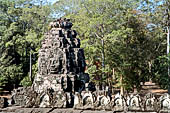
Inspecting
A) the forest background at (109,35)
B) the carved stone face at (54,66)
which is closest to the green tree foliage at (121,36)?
the forest background at (109,35)

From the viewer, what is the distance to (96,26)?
19.1m

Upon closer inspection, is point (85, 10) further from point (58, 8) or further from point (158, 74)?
point (158, 74)

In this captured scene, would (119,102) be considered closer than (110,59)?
Yes

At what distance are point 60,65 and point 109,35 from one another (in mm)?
7462

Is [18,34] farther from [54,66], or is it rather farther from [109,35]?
[54,66]

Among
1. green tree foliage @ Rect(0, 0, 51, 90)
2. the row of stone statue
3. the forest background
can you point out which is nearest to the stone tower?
the row of stone statue

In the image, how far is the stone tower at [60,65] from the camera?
1094cm

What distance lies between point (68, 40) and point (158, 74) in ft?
39.1

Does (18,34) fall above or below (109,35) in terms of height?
above

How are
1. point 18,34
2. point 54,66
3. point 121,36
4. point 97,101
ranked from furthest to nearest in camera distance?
point 18,34 < point 121,36 < point 54,66 < point 97,101

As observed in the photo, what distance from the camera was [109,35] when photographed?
17.7 metres

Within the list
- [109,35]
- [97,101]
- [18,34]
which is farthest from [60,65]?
[18,34]

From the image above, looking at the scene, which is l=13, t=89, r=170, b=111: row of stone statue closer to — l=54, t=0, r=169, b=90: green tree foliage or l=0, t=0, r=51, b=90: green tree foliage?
l=54, t=0, r=169, b=90: green tree foliage

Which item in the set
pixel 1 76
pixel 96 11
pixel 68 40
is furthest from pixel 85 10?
pixel 1 76
